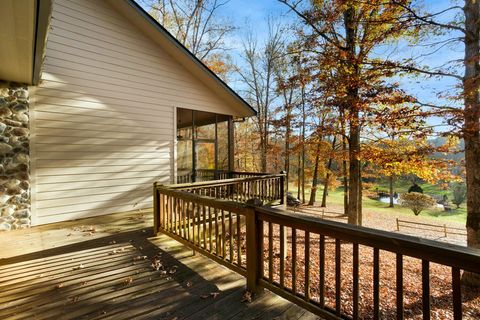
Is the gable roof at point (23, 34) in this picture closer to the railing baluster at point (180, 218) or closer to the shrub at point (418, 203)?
the railing baluster at point (180, 218)

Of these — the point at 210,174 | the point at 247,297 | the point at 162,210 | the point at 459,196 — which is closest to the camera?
the point at 247,297

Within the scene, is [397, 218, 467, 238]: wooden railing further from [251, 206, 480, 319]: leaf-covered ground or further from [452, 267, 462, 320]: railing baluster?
[452, 267, 462, 320]: railing baluster

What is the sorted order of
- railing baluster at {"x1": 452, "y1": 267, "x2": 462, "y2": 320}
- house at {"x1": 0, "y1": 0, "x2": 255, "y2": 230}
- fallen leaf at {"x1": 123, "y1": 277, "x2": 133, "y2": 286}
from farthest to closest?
house at {"x1": 0, "y1": 0, "x2": 255, "y2": 230} → fallen leaf at {"x1": 123, "y1": 277, "x2": 133, "y2": 286} → railing baluster at {"x1": 452, "y1": 267, "x2": 462, "y2": 320}

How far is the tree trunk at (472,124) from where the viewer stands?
523 cm

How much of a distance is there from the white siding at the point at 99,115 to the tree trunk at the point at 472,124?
7040 mm

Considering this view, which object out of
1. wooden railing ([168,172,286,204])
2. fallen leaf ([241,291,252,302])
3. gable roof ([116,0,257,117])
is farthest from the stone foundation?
fallen leaf ([241,291,252,302])

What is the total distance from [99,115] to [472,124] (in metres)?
8.31

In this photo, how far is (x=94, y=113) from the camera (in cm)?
577

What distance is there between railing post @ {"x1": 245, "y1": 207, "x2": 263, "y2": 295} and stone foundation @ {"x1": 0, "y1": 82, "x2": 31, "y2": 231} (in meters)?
4.92

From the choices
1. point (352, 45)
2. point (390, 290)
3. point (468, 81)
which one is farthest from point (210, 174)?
point (468, 81)

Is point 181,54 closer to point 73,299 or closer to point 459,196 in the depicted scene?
point 73,299

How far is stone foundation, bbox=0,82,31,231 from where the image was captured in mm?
4707

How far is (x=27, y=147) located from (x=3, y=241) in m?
1.81

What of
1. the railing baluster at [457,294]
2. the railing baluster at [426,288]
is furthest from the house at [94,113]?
the railing baluster at [457,294]
